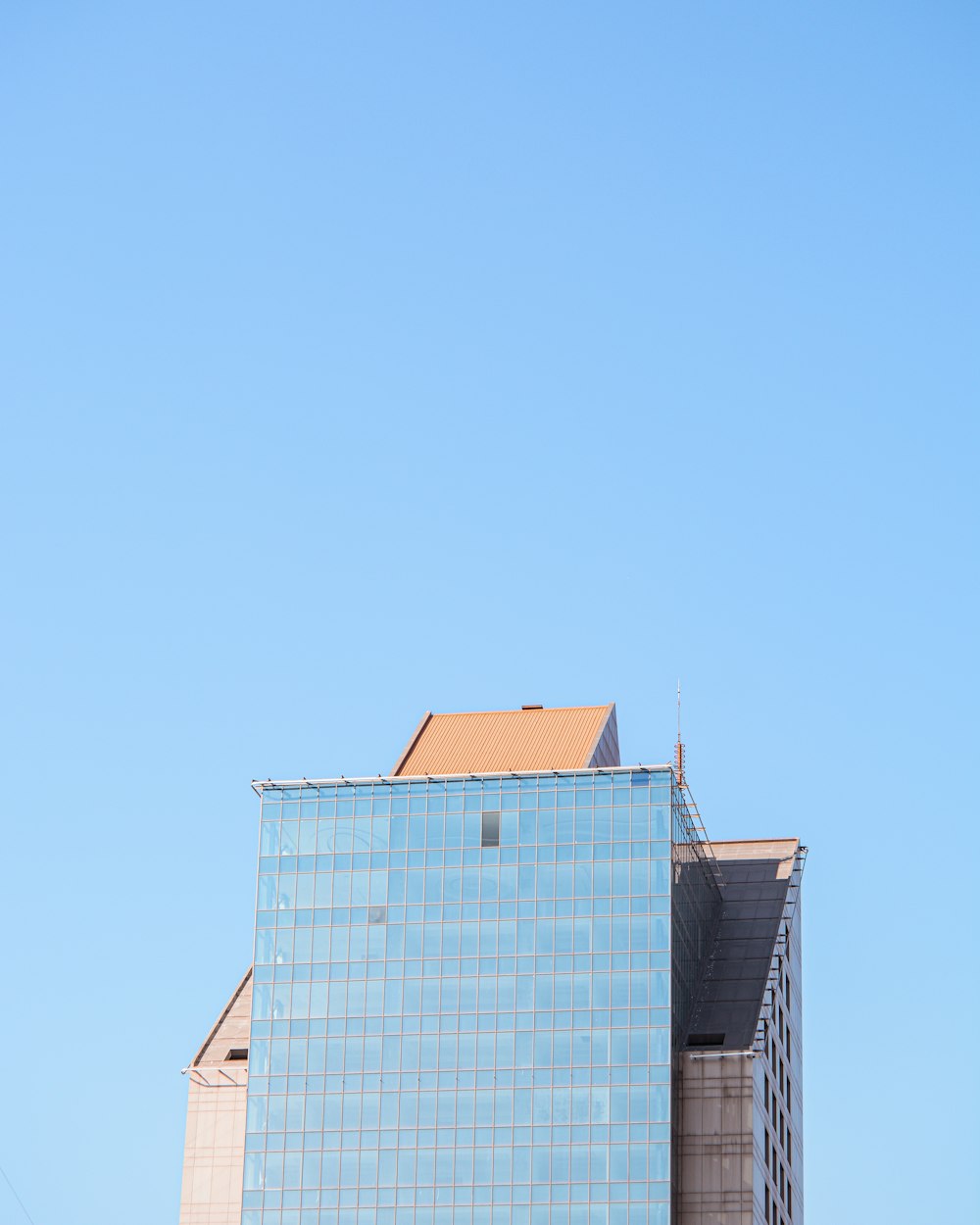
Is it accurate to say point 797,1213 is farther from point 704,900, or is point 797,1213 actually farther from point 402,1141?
point 402,1141

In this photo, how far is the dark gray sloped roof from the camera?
152625 mm

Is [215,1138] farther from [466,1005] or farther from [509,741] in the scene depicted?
[509,741]

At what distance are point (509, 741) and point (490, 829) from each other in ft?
36.7

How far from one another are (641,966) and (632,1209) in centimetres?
1464

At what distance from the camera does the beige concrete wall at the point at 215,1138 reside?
155375 mm

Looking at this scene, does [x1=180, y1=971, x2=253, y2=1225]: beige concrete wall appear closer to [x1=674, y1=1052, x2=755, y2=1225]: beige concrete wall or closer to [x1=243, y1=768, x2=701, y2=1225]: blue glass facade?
[x1=243, y1=768, x2=701, y2=1225]: blue glass facade

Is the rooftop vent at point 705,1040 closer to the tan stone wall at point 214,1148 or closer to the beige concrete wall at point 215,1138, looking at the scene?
the beige concrete wall at point 215,1138

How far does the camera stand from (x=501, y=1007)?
143875 millimetres

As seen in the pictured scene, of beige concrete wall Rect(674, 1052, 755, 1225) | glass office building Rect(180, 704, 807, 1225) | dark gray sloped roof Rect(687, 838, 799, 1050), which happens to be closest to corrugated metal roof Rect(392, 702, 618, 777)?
glass office building Rect(180, 704, 807, 1225)

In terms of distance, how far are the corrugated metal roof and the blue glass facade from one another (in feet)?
17.3

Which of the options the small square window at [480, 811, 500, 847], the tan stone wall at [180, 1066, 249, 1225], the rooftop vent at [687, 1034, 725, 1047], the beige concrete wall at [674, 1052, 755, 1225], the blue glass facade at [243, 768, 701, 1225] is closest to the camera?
the blue glass facade at [243, 768, 701, 1225]

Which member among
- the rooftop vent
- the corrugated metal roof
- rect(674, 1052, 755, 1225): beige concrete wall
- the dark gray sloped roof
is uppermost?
the corrugated metal roof

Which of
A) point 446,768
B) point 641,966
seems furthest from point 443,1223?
point 446,768

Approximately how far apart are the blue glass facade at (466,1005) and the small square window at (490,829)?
0.59 ft
